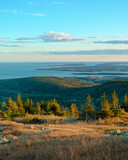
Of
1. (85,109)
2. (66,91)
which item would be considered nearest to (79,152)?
(85,109)

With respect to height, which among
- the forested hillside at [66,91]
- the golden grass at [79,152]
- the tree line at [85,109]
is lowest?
the forested hillside at [66,91]

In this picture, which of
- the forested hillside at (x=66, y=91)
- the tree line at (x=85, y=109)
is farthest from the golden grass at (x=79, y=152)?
the forested hillside at (x=66, y=91)

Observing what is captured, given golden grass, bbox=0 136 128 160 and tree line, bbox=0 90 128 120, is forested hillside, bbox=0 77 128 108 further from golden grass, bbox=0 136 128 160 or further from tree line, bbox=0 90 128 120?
golden grass, bbox=0 136 128 160

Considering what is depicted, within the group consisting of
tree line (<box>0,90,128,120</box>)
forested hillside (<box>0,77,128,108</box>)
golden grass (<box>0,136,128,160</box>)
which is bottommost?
forested hillside (<box>0,77,128,108</box>)

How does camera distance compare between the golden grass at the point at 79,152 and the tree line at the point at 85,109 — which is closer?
the golden grass at the point at 79,152

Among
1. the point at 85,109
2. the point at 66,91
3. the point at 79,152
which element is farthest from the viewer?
the point at 66,91

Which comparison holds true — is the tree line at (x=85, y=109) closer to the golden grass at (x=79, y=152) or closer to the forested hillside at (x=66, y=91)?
the golden grass at (x=79, y=152)

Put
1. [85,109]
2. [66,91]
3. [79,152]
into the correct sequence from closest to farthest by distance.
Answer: [79,152] → [85,109] → [66,91]

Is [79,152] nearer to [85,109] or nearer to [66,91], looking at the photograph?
[85,109]

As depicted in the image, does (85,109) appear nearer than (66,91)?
Yes

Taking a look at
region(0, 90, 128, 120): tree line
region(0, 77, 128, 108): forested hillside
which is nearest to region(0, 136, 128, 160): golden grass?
region(0, 90, 128, 120): tree line

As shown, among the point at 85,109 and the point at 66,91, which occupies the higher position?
the point at 85,109

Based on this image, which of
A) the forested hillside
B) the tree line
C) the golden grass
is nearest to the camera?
the golden grass

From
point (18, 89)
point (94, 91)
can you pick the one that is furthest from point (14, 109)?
point (18, 89)
